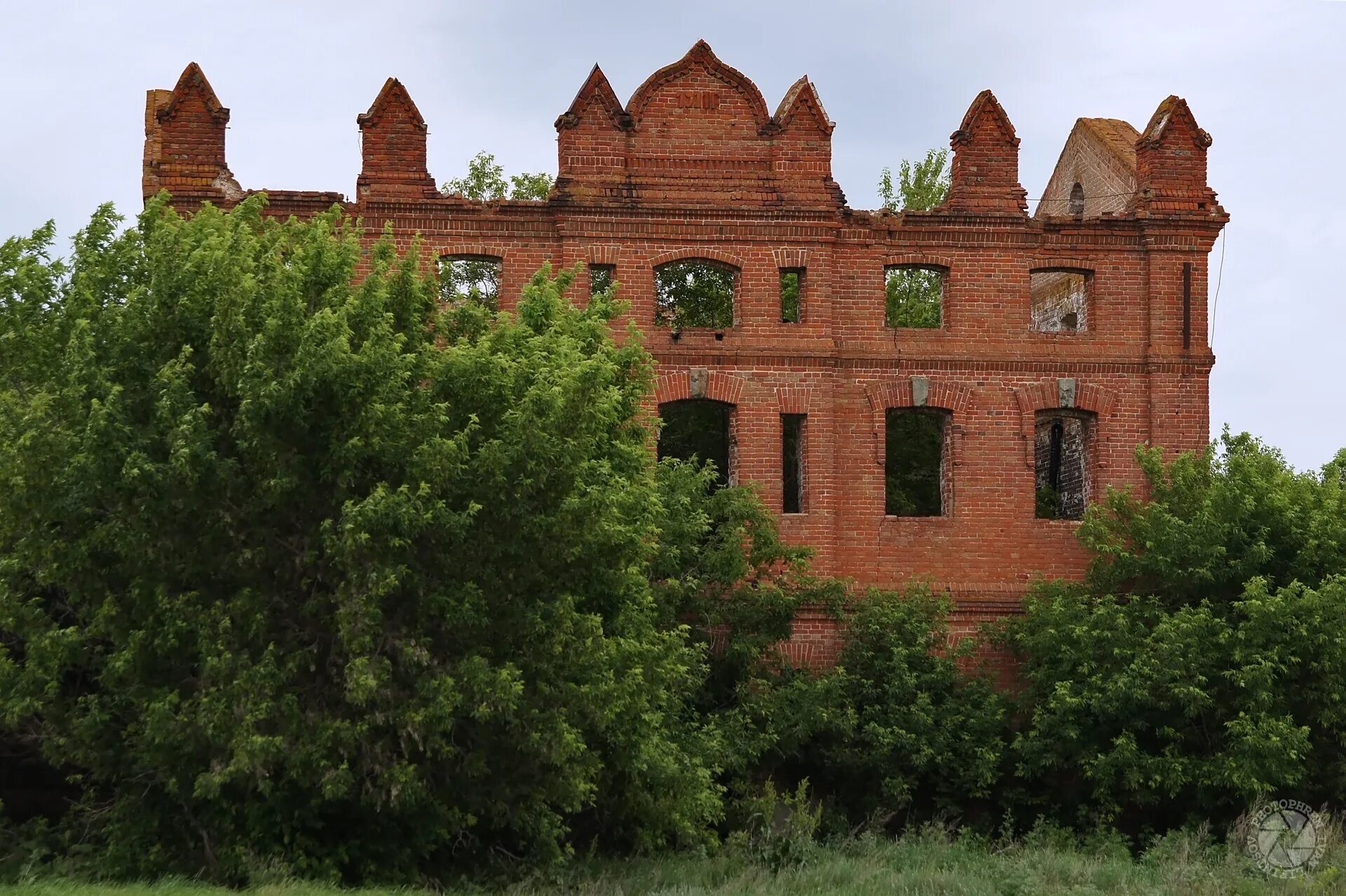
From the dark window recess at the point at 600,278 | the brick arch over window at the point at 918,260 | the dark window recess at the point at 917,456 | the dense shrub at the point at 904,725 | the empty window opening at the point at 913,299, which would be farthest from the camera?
the empty window opening at the point at 913,299

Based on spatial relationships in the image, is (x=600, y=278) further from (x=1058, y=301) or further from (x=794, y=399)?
(x=1058, y=301)

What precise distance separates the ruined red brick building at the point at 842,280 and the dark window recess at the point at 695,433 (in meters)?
5.13

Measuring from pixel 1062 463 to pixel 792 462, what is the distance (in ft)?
15.0

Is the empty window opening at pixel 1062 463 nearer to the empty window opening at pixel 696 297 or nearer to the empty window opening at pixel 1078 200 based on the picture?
the empty window opening at pixel 1078 200

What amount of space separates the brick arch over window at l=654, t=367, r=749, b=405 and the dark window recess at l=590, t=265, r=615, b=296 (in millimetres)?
1722

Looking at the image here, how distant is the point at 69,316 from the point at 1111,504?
582 inches

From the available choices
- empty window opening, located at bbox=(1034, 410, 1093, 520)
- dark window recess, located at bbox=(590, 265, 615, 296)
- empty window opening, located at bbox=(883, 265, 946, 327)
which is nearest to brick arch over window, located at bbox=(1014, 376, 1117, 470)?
empty window opening, located at bbox=(1034, 410, 1093, 520)

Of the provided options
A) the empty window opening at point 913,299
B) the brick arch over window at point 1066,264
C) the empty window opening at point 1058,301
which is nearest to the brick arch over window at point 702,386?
the brick arch over window at point 1066,264

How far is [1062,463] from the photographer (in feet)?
100

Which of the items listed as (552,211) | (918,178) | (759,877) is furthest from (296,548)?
(918,178)

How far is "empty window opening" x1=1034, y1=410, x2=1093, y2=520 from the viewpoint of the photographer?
2792 cm

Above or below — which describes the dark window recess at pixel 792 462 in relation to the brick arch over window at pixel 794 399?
below

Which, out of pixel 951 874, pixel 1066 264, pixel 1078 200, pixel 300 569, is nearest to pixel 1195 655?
pixel 951 874

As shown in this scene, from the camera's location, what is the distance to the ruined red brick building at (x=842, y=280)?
26953 mm
